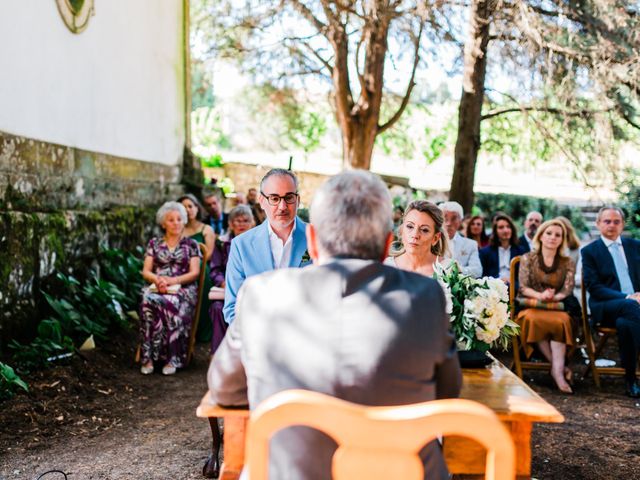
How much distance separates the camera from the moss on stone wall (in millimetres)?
5680

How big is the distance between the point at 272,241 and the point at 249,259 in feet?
0.60

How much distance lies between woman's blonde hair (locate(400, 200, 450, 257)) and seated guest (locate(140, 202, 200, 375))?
2.89 m

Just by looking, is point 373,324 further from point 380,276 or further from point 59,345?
point 59,345

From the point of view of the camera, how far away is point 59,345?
5898mm

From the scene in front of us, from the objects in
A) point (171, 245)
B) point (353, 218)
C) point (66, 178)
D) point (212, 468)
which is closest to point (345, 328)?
point (353, 218)

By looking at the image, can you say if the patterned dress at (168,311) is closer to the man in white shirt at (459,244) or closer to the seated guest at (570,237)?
the man in white shirt at (459,244)

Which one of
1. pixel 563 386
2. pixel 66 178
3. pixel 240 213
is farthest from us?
pixel 66 178

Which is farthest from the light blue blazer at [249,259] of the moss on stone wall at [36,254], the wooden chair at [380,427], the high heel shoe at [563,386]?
the high heel shoe at [563,386]

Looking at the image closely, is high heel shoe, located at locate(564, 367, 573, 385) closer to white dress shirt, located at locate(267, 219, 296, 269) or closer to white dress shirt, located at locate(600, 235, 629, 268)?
white dress shirt, located at locate(600, 235, 629, 268)

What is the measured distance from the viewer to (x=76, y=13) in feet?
24.4

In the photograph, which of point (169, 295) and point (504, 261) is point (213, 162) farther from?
point (169, 295)

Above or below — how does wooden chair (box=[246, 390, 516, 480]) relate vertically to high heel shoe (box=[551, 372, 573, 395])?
above

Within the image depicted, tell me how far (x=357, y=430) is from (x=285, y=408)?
0.17 m

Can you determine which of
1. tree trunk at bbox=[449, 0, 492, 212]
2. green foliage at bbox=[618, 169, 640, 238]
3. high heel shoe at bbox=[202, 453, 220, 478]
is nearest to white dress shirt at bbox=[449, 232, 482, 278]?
high heel shoe at bbox=[202, 453, 220, 478]
